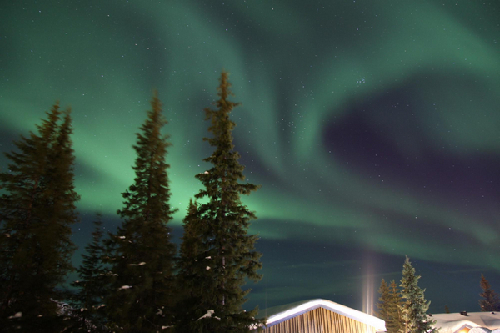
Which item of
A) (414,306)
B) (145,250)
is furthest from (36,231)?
(414,306)

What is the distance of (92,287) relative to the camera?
20.3 meters

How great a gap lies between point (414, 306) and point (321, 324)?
16840mm

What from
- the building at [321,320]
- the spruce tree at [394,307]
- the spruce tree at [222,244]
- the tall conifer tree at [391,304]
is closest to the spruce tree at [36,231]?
the spruce tree at [222,244]

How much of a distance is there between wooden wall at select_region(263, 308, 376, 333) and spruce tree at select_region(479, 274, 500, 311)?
7514cm

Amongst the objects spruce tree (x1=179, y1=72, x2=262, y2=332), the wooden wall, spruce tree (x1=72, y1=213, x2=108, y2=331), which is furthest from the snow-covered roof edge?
spruce tree (x1=72, y1=213, x2=108, y2=331)

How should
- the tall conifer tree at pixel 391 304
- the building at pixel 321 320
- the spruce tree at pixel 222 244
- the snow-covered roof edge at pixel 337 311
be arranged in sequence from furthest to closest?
the tall conifer tree at pixel 391 304
the snow-covered roof edge at pixel 337 311
the building at pixel 321 320
the spruce tree at pixel 222 244

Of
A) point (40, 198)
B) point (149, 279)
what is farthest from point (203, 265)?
point (40, 198)

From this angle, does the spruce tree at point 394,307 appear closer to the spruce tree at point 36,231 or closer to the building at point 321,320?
the building at point 321,320

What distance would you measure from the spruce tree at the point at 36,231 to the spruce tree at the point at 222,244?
779cm

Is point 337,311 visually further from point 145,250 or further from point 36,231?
point 36,231

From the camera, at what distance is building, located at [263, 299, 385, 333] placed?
19.3 m

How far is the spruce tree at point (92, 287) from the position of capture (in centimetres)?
1723

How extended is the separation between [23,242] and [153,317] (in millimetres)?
7901

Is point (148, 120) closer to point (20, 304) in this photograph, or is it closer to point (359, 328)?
point (20, 304)
